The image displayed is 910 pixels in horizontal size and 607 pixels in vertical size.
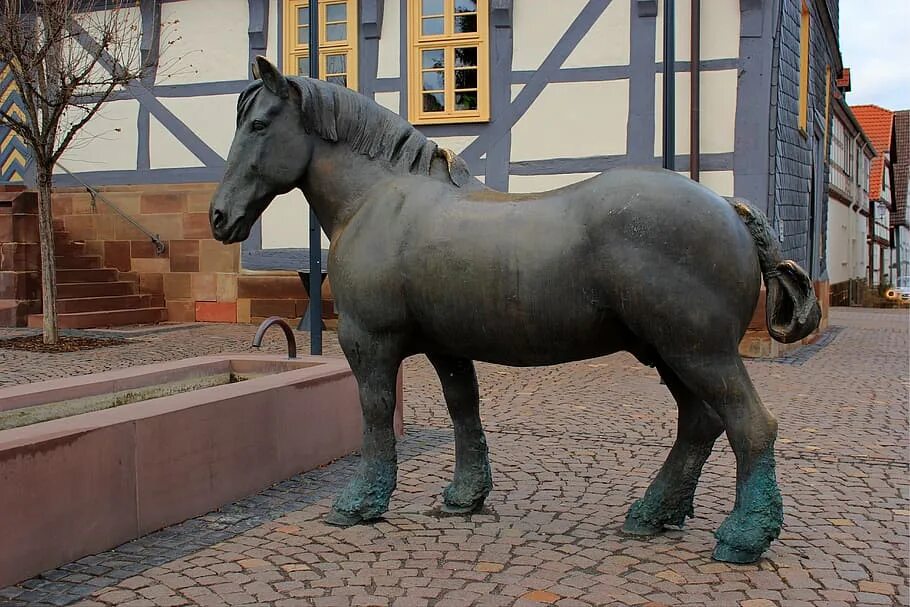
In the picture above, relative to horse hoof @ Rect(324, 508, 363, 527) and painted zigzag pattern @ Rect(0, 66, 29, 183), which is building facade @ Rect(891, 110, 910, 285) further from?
horse hoof @ Rect(324, 508, 363, 527)

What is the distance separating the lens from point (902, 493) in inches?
167

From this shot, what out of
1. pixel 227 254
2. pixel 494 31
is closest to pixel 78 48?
pixel 227 254

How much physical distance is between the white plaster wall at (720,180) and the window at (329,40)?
4570 millimetres

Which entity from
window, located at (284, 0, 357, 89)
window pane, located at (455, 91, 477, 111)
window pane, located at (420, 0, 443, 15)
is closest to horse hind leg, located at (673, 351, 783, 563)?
window pane, located at (455, 91, 477, 111)

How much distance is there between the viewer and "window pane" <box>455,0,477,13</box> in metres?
10.7

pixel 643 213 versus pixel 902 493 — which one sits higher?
pixel 643 213

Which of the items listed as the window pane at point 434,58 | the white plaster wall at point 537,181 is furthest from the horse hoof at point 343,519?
the window pane at point 434,58

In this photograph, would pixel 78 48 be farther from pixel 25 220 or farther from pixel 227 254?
pixel 227 254

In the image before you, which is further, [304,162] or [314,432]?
[314,432]

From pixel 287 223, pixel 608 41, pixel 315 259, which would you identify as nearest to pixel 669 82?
pixel 608 41

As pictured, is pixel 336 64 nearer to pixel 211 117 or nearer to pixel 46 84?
pixel 211 117

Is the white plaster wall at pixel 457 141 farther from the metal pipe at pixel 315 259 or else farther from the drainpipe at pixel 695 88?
the metal pipe at pixel 315 259

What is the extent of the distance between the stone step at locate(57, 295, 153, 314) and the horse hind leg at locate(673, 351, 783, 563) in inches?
396

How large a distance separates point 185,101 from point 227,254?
2.23 meters
